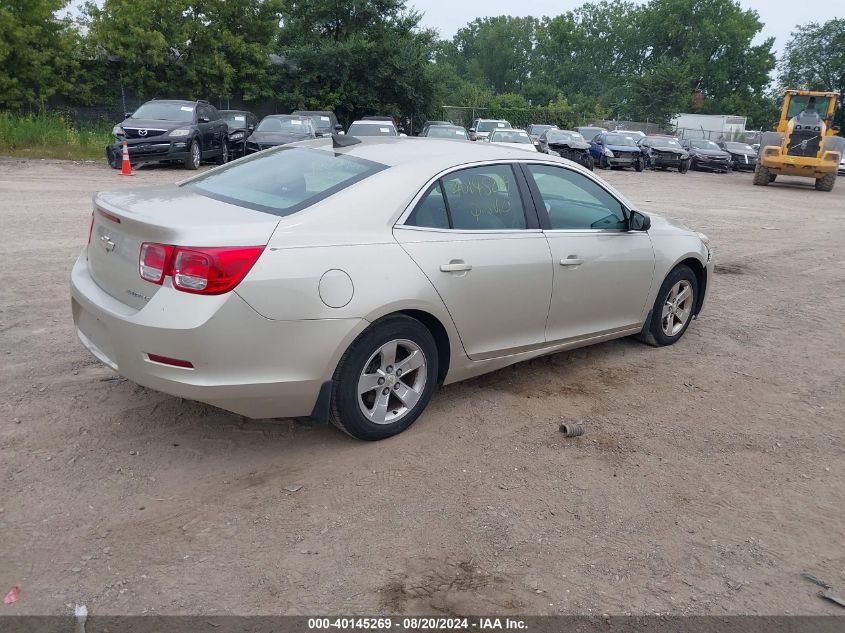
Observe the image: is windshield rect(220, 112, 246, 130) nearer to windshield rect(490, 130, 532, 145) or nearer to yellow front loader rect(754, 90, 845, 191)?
windshield rect(490, 130, 532, 145)

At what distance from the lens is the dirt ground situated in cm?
296

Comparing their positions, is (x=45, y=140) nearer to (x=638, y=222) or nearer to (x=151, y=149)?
(x=151, y=149)

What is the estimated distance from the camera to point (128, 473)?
3.69m

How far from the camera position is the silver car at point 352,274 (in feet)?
11.4

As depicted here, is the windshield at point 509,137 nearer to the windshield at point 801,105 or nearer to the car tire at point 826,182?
the car tire at point 826,182

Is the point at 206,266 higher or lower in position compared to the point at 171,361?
higher

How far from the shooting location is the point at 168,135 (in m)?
17.7

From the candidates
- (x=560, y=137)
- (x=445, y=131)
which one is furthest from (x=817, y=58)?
(x=445, y=131)

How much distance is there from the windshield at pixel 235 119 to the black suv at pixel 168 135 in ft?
11.8

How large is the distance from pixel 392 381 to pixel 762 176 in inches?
989

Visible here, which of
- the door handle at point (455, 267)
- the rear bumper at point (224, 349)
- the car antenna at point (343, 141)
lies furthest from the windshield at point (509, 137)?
the rear bumper at point (224, 349)

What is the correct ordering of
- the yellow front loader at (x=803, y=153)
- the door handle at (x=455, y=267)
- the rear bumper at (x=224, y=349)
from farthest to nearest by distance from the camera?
the yellow front loader at (x=803, y=153) → the door handle at (x=455, y=267) → the rear bumper at (x=224, y=349)

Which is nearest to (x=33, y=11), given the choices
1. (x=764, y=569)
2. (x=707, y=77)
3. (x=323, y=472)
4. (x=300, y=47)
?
(x=300, y=47)

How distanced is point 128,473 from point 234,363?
0.83 m
